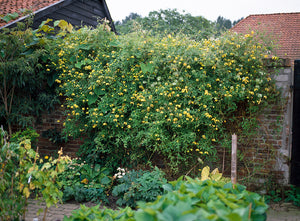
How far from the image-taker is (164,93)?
4473mm

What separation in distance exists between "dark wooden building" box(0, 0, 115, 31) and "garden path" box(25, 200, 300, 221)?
5.19 meters

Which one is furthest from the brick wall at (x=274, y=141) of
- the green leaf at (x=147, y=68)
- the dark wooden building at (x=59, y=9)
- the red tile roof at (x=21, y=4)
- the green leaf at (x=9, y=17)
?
the red tile roof at (x=21, y=4)

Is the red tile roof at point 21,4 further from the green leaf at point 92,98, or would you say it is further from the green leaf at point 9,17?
the green leaf at point 92,98

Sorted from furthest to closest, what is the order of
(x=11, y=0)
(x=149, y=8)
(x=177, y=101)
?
(x=149, y=8) → (x=11, y=0) → (x=177, y=101)

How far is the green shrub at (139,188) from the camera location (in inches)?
164

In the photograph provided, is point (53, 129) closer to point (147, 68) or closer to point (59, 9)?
point (147, 68)

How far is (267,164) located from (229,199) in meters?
2.72

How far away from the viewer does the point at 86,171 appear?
Answer: 5129 millimetres

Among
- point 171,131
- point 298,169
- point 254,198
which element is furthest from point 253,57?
point 254,198

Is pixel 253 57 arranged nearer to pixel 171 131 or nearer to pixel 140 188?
pixel 171 131

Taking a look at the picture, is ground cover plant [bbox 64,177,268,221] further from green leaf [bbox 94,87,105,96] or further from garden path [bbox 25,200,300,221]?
green leaf [bbox 94,87,105,96]

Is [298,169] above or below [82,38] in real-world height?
below

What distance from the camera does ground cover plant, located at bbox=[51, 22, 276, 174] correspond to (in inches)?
175

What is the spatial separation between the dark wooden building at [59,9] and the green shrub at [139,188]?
4942 millimetres
